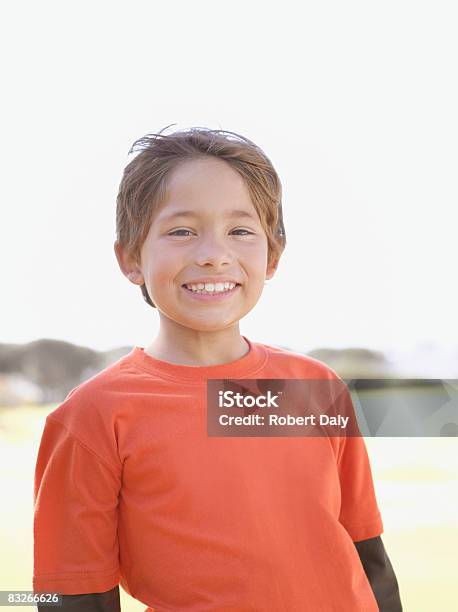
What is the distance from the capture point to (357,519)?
1725 mm

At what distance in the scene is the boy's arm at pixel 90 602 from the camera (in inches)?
56.9

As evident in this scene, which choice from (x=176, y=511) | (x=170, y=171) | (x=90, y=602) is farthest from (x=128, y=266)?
(x=90, y=602)

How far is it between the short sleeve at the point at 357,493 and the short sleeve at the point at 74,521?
55cm

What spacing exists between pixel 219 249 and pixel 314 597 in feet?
2.39

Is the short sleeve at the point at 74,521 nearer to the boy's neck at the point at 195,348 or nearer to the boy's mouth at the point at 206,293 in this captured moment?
the boy's neck at the point at 195,348

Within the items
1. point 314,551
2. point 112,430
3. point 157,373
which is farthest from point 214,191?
point 314,551

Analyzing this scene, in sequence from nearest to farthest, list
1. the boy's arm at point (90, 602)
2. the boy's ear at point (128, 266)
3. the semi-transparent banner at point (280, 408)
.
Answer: the boy's arm at point (90, 602) < the semi-transparent banner at point (280, 408) < the boy's ear at point (128, 266)

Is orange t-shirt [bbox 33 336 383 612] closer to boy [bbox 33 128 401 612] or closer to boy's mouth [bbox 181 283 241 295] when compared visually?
boy [bbox 33 128 401 612]

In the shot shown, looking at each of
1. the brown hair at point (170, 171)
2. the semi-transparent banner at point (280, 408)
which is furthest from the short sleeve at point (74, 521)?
the brown hair at point (170, 171)

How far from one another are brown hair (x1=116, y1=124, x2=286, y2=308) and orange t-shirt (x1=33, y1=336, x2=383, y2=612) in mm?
350

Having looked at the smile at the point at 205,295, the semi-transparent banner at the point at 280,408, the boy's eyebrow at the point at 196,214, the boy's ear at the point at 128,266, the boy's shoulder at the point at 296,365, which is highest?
the boy's eyebrow at the point at 196,214

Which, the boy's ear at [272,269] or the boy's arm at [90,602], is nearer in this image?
the boy's arm at [90,602]

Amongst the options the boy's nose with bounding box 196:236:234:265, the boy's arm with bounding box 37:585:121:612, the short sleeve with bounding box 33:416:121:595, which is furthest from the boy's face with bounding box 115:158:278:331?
the boy's arm with bounding box 37:585:121:612

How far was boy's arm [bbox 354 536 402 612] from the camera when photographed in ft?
5.71
